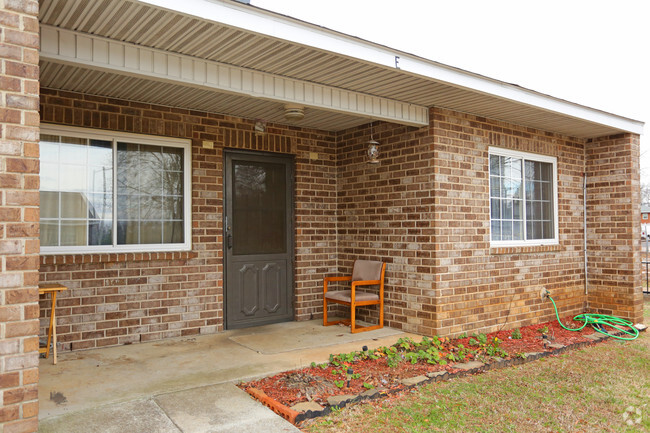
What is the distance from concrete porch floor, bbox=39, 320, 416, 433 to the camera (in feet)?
10.3

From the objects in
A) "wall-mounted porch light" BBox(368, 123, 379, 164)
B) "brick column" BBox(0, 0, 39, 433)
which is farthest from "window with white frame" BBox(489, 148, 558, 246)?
"brick column" BBox(0, 0, 39, 433)

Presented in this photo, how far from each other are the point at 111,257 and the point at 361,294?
2.93 m

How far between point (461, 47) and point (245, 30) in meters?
22.4

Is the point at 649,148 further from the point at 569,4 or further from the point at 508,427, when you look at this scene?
the point at 508,427

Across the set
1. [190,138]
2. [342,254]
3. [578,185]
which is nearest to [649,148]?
[578,185]

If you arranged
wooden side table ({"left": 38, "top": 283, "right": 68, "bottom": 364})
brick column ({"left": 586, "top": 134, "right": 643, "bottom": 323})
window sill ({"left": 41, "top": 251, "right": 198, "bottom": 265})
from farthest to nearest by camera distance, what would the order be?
1. brick column ({"left": 586, "top": 134, "right": 643, "bottom": 323})
2. window sill ({"left": 41, "top": 251, "right": 198, "bottom": 265})
3. wooden side table ({"left": 38, "top": 283, "right": 68, "bottom": 364})

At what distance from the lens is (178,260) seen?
5.54 m

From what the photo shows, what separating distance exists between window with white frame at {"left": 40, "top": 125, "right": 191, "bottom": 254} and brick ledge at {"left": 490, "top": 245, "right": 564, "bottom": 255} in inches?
157

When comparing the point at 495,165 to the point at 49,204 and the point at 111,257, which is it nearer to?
the point at 111,257

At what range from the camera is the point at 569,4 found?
21.4 m

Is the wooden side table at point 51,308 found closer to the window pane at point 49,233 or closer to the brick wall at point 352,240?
the brick wall at point 352,240

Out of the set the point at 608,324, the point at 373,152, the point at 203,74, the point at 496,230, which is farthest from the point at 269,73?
the point at 608,324

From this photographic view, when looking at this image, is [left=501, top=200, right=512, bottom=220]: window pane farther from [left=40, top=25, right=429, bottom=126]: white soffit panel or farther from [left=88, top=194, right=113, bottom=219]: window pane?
[left=88, top=194, right=113, bottom=219]: window pane

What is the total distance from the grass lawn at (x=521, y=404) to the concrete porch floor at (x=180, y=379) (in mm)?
698
